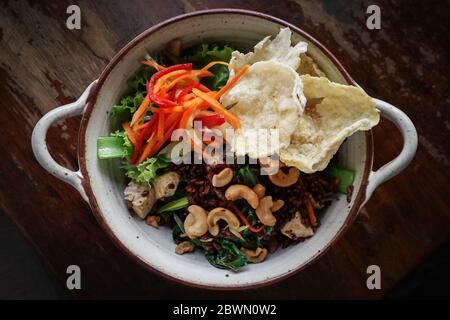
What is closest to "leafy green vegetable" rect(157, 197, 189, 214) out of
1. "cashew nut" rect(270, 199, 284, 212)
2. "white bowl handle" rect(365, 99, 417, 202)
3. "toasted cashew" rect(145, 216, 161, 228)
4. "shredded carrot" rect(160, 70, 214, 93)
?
"toasted cashew" rect(145, 216, 161, 228)

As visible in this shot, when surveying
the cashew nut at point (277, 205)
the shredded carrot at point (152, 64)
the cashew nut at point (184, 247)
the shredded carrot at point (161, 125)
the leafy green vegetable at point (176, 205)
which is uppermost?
the shredded carrot at point (152, 64)

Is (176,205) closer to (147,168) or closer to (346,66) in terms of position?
(147,168)

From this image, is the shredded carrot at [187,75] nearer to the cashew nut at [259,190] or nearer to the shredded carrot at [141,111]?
the shredded carrot at [141,111]

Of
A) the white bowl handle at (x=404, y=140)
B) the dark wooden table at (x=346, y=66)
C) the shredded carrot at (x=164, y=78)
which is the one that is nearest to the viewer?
the white bowl handle at (x=404, y=140)

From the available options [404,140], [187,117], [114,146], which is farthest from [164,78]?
[404,140]

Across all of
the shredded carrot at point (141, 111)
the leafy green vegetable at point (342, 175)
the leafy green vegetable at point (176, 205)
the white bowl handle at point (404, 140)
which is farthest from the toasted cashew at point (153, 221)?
the white bowl handle at point (404, 140)
